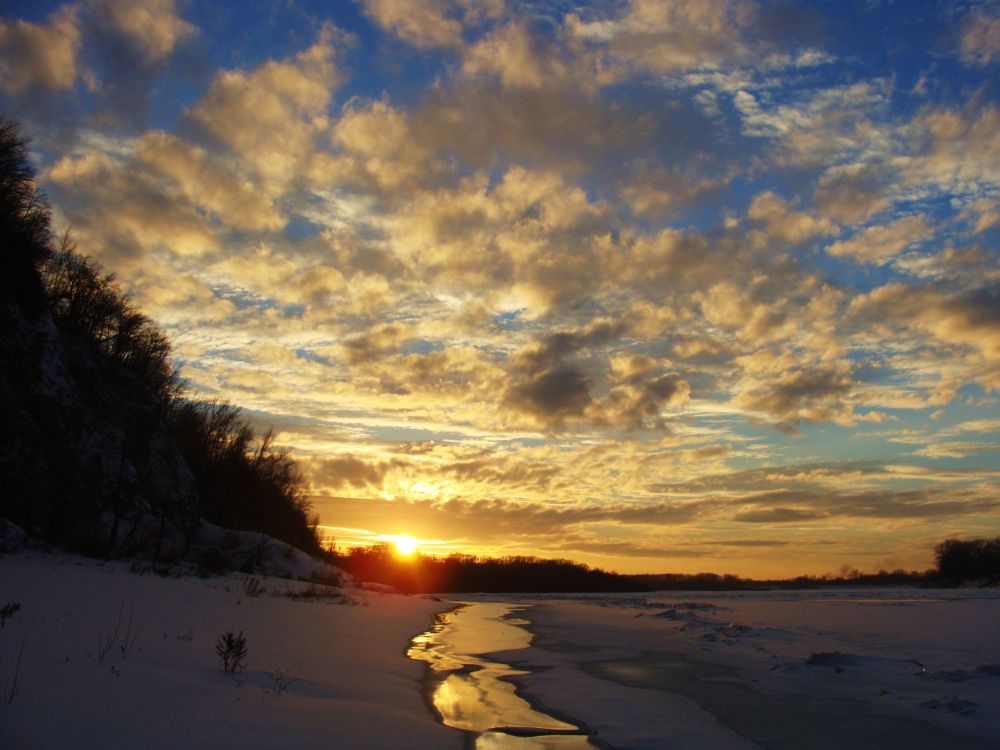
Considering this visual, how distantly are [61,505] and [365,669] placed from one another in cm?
1830

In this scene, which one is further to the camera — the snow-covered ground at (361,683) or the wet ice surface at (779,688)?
the wet ice surface at (779,688)

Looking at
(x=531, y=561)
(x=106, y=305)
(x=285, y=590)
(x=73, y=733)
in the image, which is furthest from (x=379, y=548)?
(x=73, y=733)

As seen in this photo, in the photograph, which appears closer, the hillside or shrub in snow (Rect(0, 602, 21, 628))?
shrub in snow (Rect(0, 602, 21, 628))

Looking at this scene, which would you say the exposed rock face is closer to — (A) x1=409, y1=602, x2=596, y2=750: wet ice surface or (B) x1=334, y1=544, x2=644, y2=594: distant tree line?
(A) x1=409, y1=602, x2=596, y2=750: wet ice surface

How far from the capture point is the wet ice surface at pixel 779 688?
7594 millimetres

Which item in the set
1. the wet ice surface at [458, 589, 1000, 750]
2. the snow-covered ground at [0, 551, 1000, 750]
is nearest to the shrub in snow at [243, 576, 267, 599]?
the snow-covered ground at [0, 551, 1000, 750]

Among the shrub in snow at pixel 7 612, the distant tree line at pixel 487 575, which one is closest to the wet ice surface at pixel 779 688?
the shrub in snow at pixel 7 612

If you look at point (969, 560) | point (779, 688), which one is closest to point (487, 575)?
point (969, 560)

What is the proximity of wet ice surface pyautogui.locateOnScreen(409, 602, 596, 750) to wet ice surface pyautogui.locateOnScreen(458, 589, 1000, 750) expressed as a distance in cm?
41

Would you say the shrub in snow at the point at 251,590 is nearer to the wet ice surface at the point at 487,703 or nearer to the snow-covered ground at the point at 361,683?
the snow-covered ground at the point at 361,683

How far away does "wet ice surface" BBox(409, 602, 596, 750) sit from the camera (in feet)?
23.7

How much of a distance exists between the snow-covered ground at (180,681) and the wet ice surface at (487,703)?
1.39 feet

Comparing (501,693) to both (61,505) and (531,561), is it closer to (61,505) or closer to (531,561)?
(61,505)

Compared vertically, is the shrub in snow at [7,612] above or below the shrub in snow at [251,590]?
above
